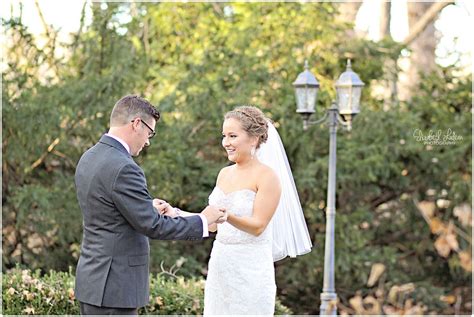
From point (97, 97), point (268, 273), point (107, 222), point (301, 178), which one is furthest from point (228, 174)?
point (301, 178)

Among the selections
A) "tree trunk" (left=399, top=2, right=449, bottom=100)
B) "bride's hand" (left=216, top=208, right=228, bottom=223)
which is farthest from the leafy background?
"bride's hand" (left=216, top=208, right=228, bottom=223)

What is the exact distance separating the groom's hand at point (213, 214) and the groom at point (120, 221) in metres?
0.13

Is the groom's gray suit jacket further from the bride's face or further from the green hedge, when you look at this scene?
the green hedge

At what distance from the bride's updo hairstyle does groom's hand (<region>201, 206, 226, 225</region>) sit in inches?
21.3

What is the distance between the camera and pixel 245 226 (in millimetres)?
4234

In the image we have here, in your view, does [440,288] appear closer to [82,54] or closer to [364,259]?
[364,259]

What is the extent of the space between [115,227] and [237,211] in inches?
35.3

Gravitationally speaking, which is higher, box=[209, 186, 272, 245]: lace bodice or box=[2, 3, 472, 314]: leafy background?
box=[2, 3, 472, 314]: leafy background

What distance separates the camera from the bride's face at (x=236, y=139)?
4.34 m

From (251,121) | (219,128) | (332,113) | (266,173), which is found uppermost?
(219,128)

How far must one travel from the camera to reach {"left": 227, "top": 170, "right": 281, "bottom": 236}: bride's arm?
4.24 meters

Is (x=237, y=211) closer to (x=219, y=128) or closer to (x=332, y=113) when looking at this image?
(x=332, y=113)

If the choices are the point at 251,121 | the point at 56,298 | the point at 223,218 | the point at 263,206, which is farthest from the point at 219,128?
the point at 223,218

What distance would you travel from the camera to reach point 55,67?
10.4m
